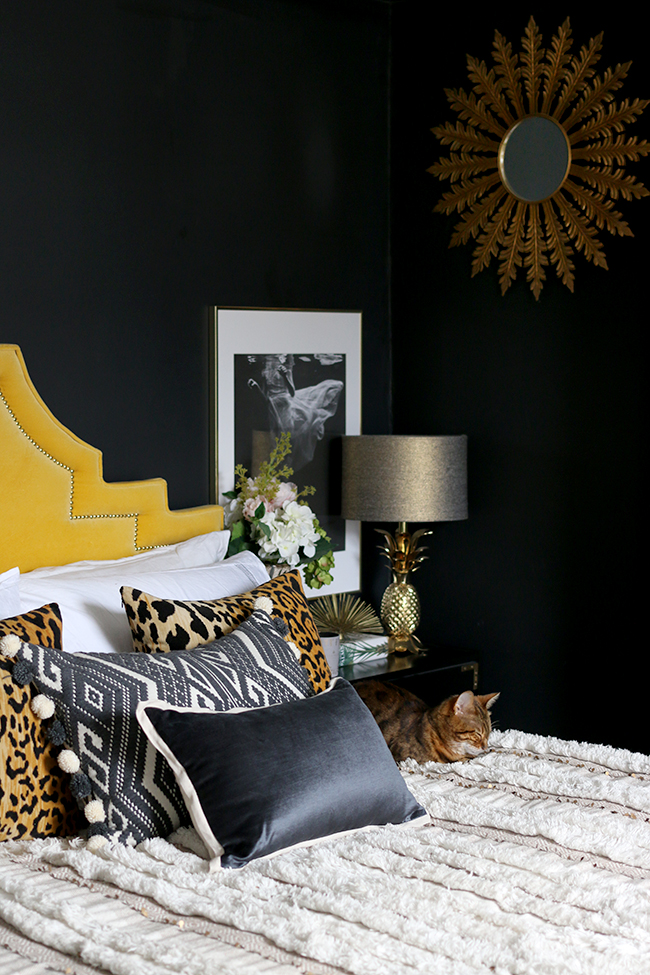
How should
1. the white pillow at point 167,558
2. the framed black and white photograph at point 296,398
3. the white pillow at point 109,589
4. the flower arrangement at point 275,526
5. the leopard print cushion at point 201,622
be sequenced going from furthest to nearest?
the framed black and white photograph at point 296,398 → the flower arrangement at point 275,526 → the white pillow at point 167,558 → the white pillow at point 109,589 → the leopard print cushion at point 201,622

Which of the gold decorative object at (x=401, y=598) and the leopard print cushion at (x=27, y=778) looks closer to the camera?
the leopard print cushion at (x=27, y=778)

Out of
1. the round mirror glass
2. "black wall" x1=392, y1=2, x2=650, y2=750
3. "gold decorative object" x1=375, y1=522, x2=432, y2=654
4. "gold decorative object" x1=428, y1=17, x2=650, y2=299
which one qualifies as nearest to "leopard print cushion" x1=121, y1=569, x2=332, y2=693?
"gold decorative object" x1=375, y1=522, x2=432, y2=654

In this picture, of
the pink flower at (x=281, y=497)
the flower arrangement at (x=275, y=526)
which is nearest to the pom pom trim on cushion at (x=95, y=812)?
the flower arrangement at (x=275, y=526)

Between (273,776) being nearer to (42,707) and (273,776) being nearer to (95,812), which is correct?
(95,812)

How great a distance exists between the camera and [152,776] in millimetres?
1886

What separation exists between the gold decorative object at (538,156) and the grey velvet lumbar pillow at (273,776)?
6.89 ft

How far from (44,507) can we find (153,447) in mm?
499

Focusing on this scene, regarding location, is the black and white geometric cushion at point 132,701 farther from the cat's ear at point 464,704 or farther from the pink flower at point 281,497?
the pink flower at point 281,497

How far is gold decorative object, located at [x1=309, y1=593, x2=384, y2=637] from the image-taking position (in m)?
3.58

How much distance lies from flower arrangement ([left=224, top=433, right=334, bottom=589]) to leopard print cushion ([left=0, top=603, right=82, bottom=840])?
1.30 meters

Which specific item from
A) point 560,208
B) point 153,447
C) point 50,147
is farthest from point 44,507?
point 560,208

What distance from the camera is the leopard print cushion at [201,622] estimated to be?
2.21 meters

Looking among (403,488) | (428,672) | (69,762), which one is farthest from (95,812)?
(403,488)

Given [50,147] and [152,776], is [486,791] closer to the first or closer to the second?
[152,776]
